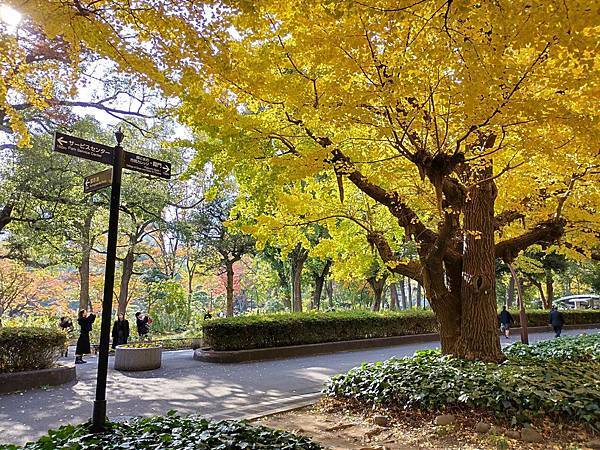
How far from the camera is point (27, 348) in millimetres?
7402

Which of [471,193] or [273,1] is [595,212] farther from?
[273,1]

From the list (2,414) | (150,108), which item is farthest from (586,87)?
(150,108)

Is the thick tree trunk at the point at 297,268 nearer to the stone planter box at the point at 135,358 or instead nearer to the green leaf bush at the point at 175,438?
the stone planter box at the point at 135,358

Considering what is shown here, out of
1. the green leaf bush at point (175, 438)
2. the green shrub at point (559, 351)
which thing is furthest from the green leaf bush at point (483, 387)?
the green leaf bush at point (175, 438)

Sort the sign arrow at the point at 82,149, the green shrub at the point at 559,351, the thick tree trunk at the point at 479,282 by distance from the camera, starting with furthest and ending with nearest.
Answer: the green shrub at the point at 559,351, the thick tree trunk at the point at 479,282, the sign arrow at the point at 82,149

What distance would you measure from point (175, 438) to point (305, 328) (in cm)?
960

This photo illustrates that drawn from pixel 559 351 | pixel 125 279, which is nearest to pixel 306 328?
pixel 559 351

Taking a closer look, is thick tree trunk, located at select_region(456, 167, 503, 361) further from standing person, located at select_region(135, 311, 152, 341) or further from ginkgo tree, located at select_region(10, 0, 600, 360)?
standing person, located at select_region(135, 311, 152, 341)

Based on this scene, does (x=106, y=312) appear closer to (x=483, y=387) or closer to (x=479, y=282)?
(x=483, y=387)

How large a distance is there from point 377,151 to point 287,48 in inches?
→ 99.5

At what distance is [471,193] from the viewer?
283 inches

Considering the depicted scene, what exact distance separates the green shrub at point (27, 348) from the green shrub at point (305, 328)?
3711 millimetres

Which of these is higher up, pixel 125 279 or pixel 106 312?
pixel 125 279

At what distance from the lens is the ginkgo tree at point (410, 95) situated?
3500 mm
